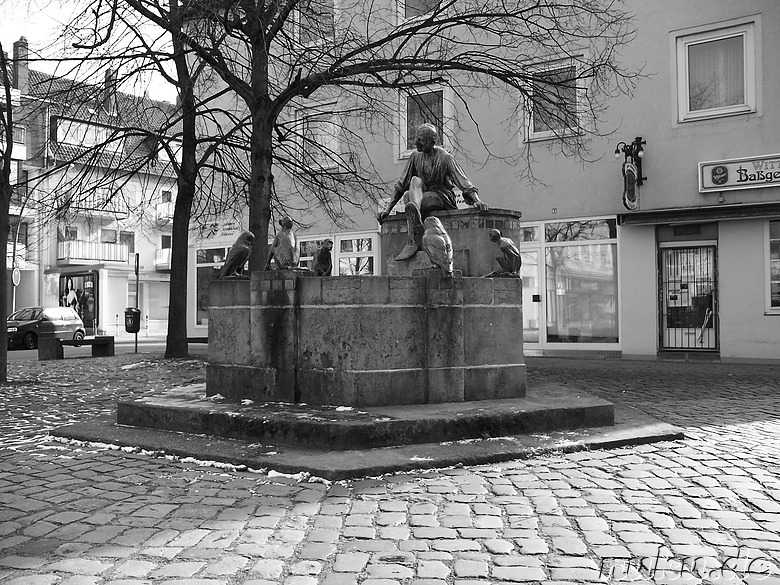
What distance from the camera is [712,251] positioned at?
675 inches

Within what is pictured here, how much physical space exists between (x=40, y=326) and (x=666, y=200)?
21470 millimetres

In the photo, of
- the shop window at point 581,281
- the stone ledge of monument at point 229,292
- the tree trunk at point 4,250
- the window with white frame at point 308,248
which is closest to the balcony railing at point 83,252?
the window with white frame at point 308,248

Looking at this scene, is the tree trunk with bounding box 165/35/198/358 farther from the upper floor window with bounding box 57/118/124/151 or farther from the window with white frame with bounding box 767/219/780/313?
the window with white frame with bounding box 767/219/780/313

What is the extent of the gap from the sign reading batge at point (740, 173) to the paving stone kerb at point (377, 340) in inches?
411

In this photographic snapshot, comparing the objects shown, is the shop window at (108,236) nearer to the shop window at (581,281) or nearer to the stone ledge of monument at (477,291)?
the shop window at (581,281)

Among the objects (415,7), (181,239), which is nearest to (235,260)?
(181,239)

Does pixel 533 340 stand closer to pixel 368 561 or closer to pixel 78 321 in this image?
pixel 368 561

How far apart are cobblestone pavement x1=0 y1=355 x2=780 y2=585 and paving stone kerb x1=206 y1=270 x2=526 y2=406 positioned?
1.58m

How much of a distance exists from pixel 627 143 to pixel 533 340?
208 inches

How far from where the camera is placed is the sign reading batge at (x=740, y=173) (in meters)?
15.9

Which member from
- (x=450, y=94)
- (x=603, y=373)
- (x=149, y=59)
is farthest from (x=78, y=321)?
(x=603, y=373)

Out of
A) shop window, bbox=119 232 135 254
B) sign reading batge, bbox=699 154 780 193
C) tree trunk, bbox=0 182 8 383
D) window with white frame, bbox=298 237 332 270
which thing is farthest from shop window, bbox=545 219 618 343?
shop window, bbox=119 232 135 254

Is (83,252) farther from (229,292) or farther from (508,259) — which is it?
(508,259)

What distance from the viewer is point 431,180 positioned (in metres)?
9.35
